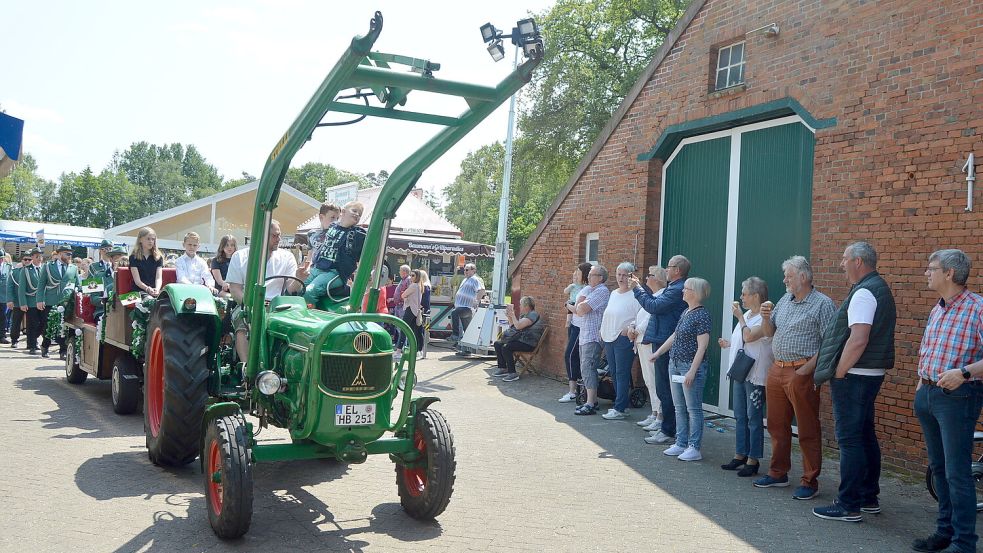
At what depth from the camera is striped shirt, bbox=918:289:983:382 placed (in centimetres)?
480

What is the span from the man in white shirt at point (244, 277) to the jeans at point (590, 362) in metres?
4.16

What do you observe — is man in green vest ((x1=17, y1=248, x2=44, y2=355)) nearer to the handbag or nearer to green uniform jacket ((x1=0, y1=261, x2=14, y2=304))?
green uniform jacket ((x1=0, y1=261, x2=14, y2=304))

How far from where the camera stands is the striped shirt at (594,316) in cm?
989

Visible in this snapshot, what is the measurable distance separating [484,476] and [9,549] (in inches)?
136

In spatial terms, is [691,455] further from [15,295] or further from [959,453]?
[15,295]

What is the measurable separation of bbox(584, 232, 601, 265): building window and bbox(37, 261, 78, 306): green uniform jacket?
920 cm

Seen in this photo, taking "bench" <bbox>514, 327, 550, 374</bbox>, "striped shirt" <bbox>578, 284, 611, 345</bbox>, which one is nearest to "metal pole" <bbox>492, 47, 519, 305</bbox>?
"bench" <bbox>514, 327, 550, 374</bbox>

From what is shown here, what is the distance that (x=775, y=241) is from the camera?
8.63 meters

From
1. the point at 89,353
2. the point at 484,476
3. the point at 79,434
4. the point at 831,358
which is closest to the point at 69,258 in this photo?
the point at 89,353

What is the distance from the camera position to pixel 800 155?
27.6 feet

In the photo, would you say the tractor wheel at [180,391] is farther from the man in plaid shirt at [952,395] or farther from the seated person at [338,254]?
the man in plaid shirt at [952,395]

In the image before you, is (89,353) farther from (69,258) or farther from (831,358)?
(831,358)

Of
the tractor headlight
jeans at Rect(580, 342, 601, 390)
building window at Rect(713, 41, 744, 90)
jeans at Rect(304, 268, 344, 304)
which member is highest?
building window at Rect(713, 41, 744, 90)

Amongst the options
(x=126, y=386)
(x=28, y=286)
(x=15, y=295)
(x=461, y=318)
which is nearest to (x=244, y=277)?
(x=126, y=386)
